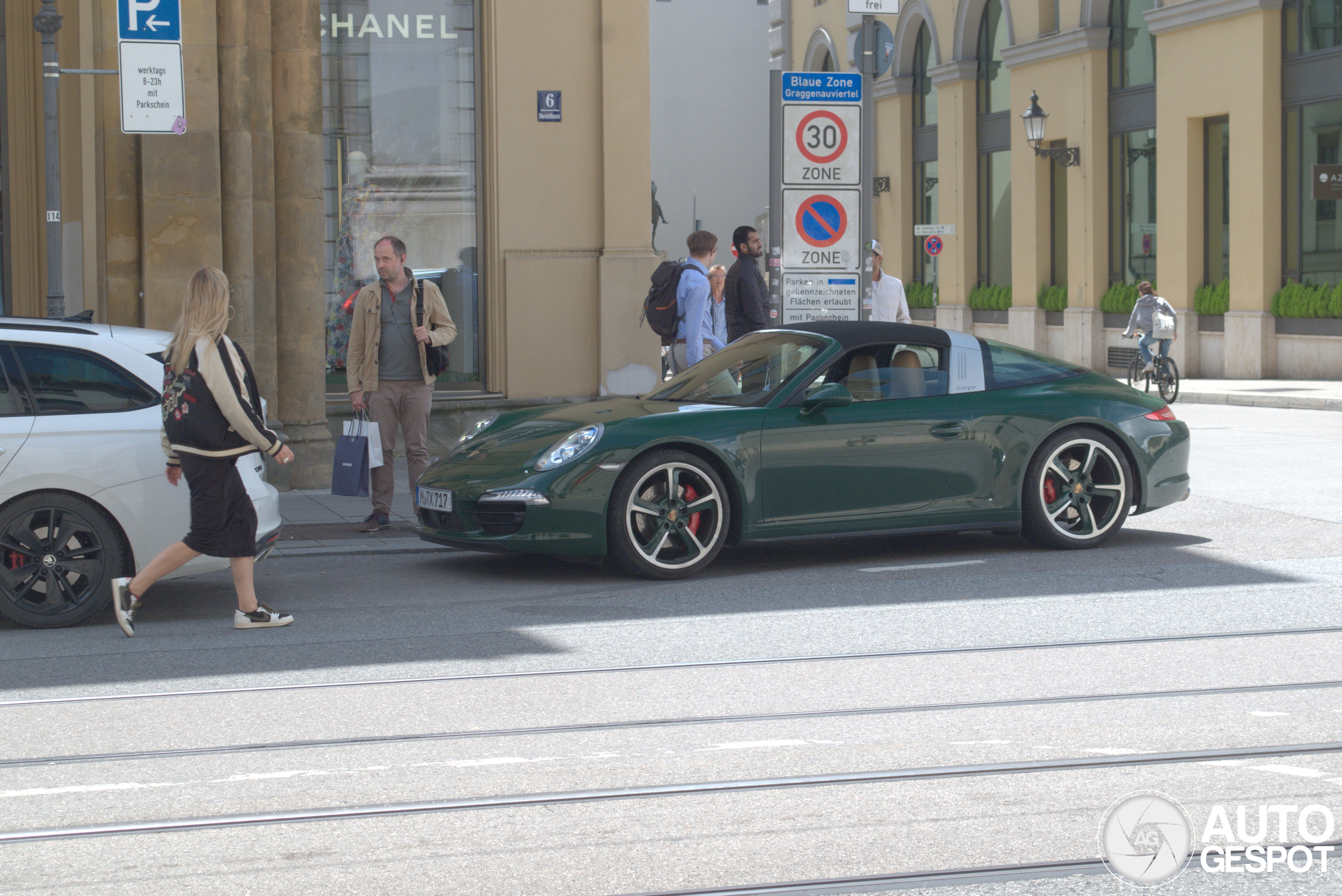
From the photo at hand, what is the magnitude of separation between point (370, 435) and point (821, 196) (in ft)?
11.9

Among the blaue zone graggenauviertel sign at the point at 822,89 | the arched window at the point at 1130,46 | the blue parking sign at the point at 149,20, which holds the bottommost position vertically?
the blaue zone graggenauviertel sign at the point at 822,89

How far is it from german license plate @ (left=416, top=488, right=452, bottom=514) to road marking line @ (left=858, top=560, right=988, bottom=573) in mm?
2174

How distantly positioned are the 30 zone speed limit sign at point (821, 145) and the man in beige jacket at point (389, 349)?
277 centimetres

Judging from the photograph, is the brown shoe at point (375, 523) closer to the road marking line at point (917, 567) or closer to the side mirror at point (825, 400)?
the side mirror at point (825, 400)

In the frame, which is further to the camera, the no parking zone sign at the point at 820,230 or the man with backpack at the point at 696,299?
the man with backpack at the point at 696,299

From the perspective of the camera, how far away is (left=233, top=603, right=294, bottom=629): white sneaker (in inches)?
278

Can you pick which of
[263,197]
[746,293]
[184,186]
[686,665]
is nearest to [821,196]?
[746,293]

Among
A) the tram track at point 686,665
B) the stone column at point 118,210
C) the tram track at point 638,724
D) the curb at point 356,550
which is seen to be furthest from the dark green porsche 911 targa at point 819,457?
the stone column at point 118,210

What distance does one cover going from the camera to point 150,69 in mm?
9969

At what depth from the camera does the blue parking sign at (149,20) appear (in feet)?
32.6

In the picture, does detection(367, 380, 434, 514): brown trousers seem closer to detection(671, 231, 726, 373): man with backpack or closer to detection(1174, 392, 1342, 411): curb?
detection(671, 231, 726, 373): man with backpack

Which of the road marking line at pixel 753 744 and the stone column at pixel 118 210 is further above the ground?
the stone column at pixel 118 210

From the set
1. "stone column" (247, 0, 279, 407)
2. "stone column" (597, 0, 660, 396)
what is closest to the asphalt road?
"stone column" (247, 0, 279, 407)

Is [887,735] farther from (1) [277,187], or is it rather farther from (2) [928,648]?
(1) [277,187]
